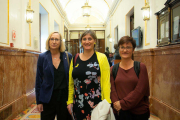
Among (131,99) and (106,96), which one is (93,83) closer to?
(106,96)

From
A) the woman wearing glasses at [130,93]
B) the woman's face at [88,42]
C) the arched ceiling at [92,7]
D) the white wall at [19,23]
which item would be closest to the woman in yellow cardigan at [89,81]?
the woman's face at [88,42]

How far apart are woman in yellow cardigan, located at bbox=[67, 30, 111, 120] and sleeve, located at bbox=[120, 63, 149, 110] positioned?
0.19 meters

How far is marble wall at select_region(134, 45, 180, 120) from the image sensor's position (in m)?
3.09

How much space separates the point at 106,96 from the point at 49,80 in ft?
2.71

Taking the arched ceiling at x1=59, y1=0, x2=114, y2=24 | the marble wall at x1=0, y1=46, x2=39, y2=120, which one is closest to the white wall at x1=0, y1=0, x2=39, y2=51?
the marble wall at x1=0, y1=46, x2=39, y2=120

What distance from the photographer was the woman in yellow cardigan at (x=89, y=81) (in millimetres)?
1815

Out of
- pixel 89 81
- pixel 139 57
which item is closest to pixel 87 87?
pixel 89 81

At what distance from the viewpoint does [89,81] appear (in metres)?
1.82

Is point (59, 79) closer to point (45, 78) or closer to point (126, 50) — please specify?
point (45, 78)

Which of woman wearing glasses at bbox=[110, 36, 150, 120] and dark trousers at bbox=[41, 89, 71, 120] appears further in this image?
dark trousers at bbox=[41, 89, 71, 120]

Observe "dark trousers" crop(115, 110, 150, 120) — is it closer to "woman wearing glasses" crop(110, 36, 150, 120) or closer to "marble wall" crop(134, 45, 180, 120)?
"woman wearing glasses" crop(110, 36, 150, 120)

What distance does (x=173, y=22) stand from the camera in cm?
328

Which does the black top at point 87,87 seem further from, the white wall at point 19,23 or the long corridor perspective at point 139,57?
the white wall at point 19,23

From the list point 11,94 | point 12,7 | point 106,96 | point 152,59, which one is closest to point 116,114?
point 106,96
